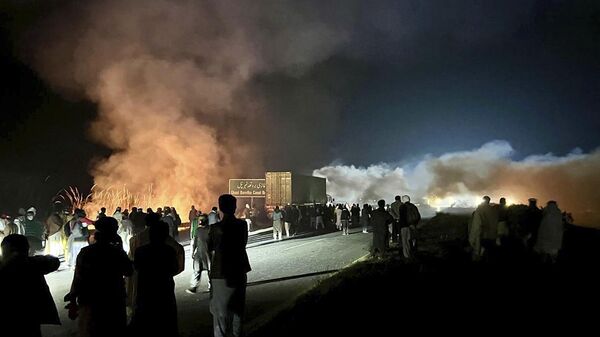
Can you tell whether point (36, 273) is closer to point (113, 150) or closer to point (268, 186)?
point (268, 186)

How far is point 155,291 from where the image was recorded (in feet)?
13.9

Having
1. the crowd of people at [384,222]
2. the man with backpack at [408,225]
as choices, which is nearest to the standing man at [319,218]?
the crowd of people at [384,222]

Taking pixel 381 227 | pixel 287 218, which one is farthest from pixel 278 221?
pixel 381 227

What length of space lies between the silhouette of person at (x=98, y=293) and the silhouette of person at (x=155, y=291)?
0.20 m

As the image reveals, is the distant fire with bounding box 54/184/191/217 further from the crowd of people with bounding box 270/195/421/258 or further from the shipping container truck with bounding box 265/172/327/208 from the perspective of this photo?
the crowd of people with bounding box 270/195/421/258

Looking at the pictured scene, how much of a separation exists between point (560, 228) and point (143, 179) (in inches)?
1283

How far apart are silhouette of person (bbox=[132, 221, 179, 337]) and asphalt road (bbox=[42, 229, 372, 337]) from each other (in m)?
1.72

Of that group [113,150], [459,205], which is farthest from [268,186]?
[459,205]

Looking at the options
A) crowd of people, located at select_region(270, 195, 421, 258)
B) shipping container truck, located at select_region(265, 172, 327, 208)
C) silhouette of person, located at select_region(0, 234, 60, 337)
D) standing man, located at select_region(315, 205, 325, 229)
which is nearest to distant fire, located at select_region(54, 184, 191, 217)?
shipping container truck, located at select_region(265, 172, 327, 208)

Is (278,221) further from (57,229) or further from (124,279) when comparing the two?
(124,279)

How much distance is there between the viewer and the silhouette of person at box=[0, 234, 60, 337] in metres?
3.41

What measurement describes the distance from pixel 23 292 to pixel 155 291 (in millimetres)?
1110

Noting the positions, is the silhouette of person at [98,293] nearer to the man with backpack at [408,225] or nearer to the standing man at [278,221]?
the man with backpack at [408,225]

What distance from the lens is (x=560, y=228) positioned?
30.1ft
